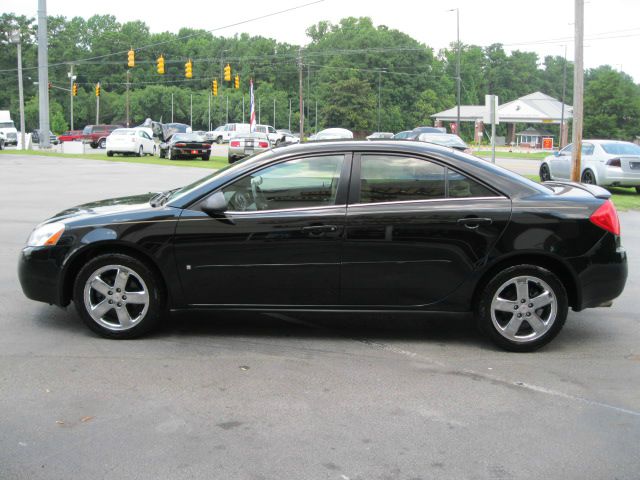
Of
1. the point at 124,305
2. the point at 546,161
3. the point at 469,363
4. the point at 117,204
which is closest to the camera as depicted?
the point at 469,363

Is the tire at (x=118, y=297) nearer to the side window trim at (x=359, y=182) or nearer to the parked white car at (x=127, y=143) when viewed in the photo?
the side window trim at (x=359, y=182)

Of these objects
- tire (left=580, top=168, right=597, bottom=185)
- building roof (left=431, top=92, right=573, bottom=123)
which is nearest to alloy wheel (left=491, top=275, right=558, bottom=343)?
tire (left=580, top=168, right=597, bottom=185)

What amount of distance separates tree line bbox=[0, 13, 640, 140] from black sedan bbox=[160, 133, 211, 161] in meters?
62.3

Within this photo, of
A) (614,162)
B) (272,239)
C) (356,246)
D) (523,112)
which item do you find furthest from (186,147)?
(523,112)

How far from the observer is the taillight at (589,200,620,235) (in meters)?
5.86

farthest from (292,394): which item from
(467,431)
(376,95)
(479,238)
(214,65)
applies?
(214,65)

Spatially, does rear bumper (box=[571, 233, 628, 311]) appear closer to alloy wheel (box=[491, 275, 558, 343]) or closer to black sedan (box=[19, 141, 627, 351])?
black sedan (box=[19, 141, 627, 351])

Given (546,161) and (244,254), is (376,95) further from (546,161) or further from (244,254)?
(244,254)

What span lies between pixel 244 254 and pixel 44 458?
236 centimetres

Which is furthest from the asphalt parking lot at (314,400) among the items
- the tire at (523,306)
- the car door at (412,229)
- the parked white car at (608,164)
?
the parked white car at (608,164)

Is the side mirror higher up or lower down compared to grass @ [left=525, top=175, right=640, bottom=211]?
higher up

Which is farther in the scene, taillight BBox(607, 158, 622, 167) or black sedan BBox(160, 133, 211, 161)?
black sedan BBox(160, 133, 211, 161)

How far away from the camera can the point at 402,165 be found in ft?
19.4

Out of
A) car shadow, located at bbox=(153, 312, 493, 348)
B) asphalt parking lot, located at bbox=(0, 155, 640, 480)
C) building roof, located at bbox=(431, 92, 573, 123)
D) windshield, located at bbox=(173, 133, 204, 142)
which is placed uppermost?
building roof, located at bbox=(431, 92, 573, 123)
